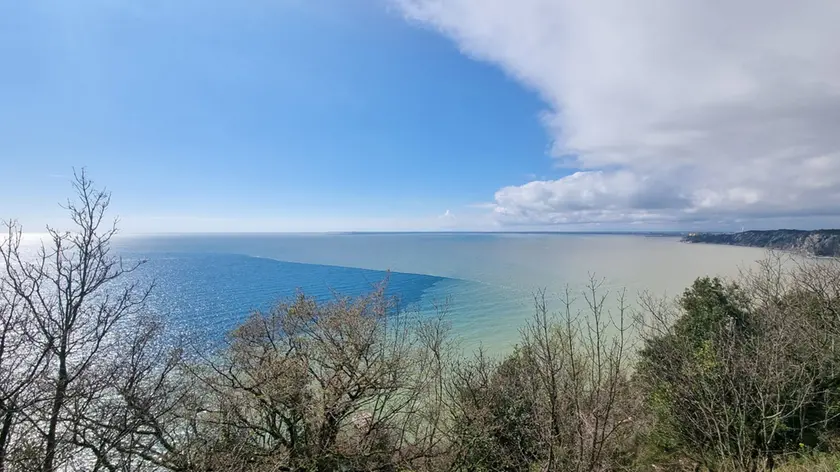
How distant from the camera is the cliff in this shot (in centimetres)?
5759

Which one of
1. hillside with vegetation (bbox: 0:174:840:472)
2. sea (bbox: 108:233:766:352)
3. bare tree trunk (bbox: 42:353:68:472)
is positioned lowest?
sea (bbox: 108:233:766:352)

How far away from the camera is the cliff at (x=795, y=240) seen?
→ 189ft

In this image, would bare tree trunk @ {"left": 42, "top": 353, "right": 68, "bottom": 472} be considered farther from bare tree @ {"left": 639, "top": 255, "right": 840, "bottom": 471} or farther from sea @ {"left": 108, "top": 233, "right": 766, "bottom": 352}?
sea @ {"left": 108, "top": 233, "right": 766, "bottom": 352}

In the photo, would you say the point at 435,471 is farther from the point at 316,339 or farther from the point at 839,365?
the point at 839,365

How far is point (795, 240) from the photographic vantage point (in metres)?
85.6

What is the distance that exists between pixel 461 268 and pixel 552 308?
36488 millimetres

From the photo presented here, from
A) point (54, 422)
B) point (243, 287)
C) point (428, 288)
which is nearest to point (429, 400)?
point (54, 422)

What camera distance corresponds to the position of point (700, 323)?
19.9 meters

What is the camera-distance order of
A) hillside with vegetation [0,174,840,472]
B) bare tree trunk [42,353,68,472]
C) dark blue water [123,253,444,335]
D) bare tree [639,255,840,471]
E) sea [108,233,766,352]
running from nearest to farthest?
bare tree trunk [42,353,68,472] → hillside with vegetation [0,174,840,472] → bare tree [639,255,840,471] → sea [108,233,766,352] → dark blue water [123,253,444,335]

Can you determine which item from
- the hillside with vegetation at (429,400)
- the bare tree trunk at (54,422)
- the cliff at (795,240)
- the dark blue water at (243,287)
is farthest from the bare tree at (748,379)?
the dark blue water at (243,287)

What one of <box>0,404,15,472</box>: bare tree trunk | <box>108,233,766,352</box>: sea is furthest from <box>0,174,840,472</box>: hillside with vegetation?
<box>108,233,766,352</box>: sea

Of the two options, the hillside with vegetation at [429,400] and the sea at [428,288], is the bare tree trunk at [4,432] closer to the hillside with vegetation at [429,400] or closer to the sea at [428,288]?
the hillside with vegetation at [429,400]

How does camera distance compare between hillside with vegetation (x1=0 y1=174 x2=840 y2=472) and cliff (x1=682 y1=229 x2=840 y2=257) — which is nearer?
hillside with vegetation (x1=0 y1=174 x2=840 y2=472)

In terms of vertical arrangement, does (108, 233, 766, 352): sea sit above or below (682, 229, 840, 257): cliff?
below
